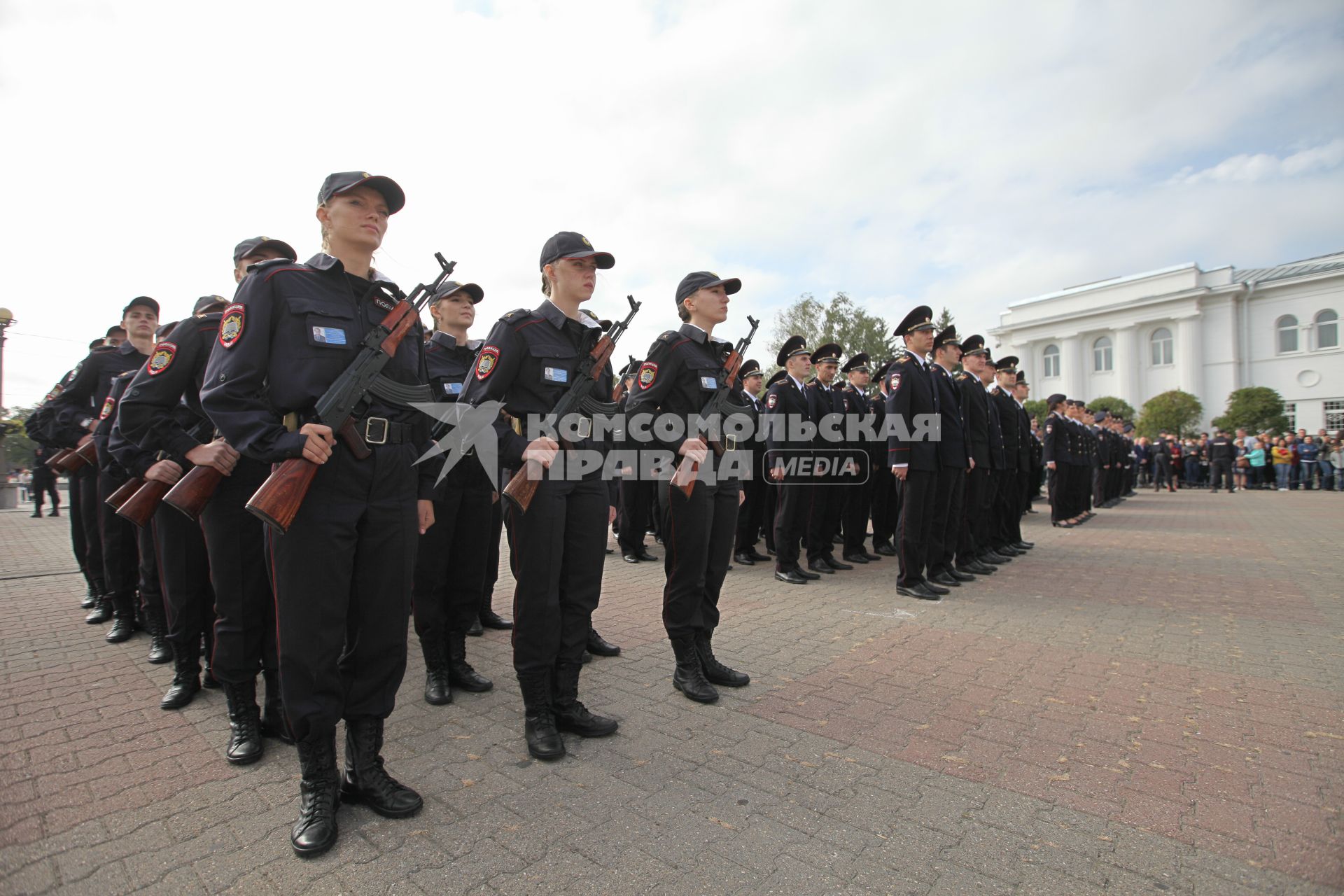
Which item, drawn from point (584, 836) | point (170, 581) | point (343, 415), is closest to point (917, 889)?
point (584, 836)

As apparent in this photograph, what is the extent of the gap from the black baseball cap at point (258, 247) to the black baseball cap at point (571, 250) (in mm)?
1499

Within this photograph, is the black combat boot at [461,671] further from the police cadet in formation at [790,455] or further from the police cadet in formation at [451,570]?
the police cadet in formation at [790,455]

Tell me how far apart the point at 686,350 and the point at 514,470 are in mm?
1257

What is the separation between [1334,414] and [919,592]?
177 ft

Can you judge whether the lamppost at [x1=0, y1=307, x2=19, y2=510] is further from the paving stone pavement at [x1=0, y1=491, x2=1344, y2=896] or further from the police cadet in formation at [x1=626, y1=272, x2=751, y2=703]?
the police cadet in formation at [x1=626, y1=272, x2=751, y2=703]

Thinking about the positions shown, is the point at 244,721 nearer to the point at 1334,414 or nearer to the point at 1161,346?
the point at 1334,414

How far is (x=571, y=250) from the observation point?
338 centimetres

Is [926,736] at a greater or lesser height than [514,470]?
lesser

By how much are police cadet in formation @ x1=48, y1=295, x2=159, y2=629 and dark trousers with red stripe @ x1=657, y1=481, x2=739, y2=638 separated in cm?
388

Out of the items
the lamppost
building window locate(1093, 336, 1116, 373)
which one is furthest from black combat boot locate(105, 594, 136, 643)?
building window locate(1093, 336, 1116, 373)

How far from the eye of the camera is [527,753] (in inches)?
121

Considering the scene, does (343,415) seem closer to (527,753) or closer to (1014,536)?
(527,753)

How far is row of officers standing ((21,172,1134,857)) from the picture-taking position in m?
2.46

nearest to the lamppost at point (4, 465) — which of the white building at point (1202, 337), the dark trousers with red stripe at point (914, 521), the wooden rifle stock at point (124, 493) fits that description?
the wooden rifle stock at point (124, 493)
